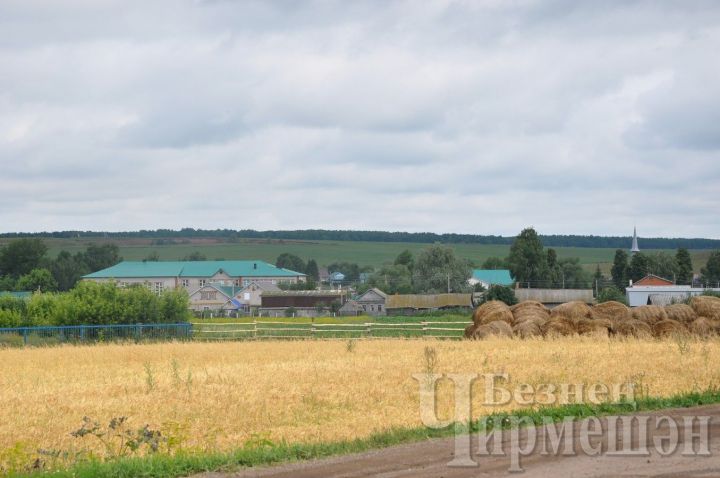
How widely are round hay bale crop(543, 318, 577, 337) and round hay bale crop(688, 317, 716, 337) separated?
439 centimetres

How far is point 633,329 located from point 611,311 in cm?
285

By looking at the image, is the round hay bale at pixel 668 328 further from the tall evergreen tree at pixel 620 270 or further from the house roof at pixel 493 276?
the house roof at pixel 493 276

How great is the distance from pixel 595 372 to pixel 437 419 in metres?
7.75

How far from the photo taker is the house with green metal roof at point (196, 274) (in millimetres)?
163000

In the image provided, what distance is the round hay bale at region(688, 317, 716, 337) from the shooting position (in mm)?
34219

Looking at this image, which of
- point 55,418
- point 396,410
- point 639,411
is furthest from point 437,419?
point 55,418

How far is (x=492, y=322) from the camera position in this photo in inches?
1577

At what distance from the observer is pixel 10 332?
47875mm

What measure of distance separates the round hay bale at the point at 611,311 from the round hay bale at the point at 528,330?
228cm

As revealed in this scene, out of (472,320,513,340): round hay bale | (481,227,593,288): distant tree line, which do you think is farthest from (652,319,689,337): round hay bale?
(481,227,593,288): distant tree line

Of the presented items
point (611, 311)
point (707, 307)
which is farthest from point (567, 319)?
point (707, 307)

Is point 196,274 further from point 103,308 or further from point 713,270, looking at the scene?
point 103,308

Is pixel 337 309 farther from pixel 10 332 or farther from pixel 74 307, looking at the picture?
pixel 10 332

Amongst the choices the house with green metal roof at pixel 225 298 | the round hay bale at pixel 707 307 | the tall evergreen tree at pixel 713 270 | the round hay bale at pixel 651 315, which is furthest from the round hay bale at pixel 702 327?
the house with green metal roof at pixel 225 298
